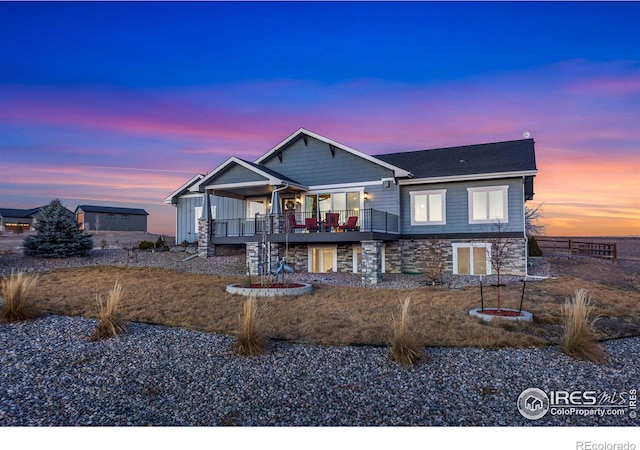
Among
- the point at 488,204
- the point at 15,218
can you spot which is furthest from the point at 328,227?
the point at 15,218

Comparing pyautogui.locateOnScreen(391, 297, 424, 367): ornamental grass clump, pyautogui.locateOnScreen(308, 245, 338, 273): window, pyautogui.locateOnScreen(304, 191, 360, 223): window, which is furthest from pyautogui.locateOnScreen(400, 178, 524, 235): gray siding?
pyautogui.locateOnScreen(391, 297, 424, 367): ornamental grass clump

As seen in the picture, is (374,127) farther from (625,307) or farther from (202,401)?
(202,401)

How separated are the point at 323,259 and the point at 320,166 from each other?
15.5 feet

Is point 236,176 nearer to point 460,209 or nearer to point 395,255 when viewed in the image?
point 395,255

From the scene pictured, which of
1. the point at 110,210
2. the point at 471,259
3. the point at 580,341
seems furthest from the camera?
the point at 110,210

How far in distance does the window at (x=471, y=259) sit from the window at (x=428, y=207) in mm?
1532

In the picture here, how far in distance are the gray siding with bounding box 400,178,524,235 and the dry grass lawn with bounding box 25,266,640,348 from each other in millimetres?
3366

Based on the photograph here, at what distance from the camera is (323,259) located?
19125 mm

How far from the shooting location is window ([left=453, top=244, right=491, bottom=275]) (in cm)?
1705

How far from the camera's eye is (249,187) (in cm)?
1864

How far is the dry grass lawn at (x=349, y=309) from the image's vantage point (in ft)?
25.0

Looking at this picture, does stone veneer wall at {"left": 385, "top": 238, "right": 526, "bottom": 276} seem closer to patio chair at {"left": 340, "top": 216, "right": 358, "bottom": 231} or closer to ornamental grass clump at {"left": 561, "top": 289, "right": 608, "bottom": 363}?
patio chair at {"left": 340, "top": 216, "right": 358, "bottom": 231}

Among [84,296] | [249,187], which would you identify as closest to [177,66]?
[249,187]
